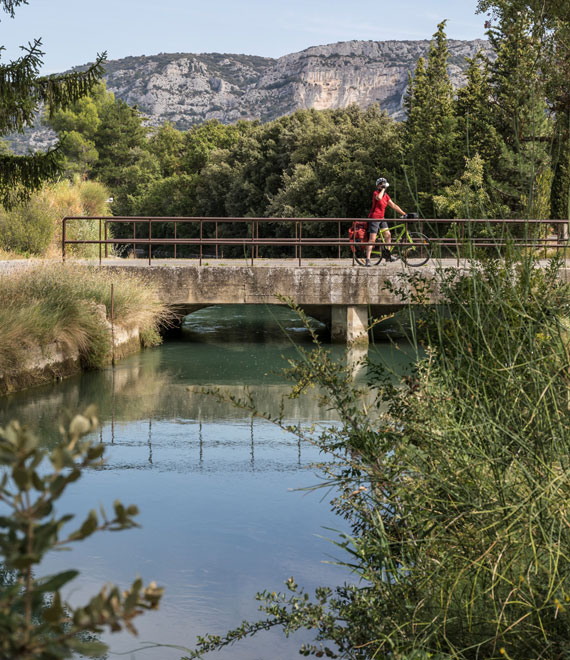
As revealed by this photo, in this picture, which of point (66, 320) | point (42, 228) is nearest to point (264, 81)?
point (42, 228)

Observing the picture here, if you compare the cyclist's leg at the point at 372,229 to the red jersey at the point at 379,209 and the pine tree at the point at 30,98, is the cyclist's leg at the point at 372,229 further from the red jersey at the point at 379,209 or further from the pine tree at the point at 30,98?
the pine tree at the point at 30,98

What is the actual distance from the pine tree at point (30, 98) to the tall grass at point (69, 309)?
1591mm

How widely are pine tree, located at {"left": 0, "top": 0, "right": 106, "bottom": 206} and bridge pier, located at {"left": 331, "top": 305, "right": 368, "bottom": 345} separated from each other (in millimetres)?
6672

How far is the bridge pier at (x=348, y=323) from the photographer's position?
53.2ft

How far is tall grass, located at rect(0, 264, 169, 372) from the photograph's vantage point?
11.2 metres

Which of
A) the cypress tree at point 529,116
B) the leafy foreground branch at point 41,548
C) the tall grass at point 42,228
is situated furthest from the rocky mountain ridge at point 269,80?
the leafy foreground branch at point 41,548

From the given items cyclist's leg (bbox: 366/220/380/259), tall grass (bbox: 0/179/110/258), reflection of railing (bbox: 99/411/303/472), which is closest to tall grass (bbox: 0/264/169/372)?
reflection of railing (bbox: 99/411/303/472)

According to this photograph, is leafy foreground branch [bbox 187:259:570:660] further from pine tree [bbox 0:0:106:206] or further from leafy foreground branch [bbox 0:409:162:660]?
pine tree [bbox 0:0:106:206]

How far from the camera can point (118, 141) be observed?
2477 inches

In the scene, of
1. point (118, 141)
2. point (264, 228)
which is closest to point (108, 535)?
point (264, 228)

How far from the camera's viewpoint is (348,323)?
16266 mm

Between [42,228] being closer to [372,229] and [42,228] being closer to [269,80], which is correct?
[372,229]

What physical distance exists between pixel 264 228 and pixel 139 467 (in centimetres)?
3009

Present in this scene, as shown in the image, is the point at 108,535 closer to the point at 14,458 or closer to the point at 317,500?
the point at 317,500
